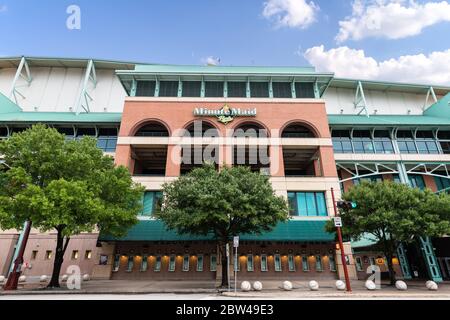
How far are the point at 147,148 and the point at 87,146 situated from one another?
10.6 m

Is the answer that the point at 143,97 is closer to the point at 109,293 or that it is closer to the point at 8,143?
the point at 8,143

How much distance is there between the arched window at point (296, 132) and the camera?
3225 centimetres

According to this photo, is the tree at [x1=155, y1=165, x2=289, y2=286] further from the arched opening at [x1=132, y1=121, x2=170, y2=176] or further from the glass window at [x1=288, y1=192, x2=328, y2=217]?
the arched opening at [x1=132, y1=121, x2=170, y2=176]

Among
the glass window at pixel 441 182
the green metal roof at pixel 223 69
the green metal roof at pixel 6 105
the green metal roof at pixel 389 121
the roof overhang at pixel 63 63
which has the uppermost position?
the roof overhang at pixel 63 63

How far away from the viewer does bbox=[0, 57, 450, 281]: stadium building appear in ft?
85.1

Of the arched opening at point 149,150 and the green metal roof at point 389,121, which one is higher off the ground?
the green metal roof at point 389,121

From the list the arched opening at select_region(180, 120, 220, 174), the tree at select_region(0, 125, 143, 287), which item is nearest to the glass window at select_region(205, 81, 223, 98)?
the arched opening at select_region(180, 120, 220, 174)

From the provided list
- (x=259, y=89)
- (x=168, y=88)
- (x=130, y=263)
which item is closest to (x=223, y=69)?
(x=259, y=89)

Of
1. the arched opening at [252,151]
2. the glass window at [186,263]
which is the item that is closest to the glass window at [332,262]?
the arched opening at [252,151]

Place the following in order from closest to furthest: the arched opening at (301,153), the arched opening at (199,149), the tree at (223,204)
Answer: the tree at (223,204) < the arched opening at (199,149) < the arched opening at (301,153)

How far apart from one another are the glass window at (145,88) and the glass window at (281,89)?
46.9ft

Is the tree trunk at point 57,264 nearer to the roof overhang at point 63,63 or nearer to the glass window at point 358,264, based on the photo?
the glass window at point 358,264

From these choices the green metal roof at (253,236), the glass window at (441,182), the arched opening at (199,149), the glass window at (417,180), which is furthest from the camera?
the glass window at (441,182)

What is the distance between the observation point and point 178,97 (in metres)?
31.6
